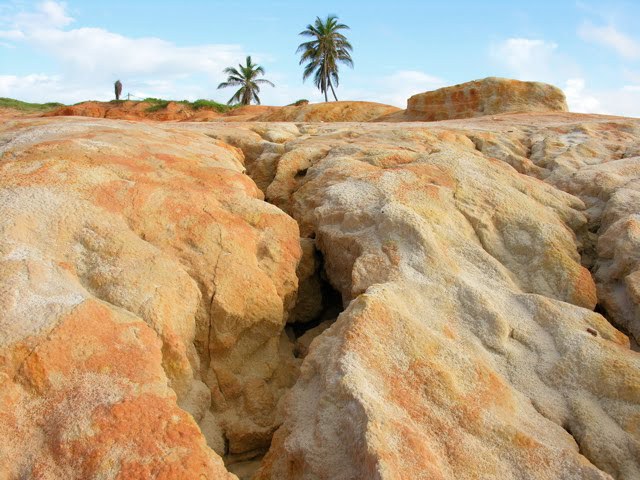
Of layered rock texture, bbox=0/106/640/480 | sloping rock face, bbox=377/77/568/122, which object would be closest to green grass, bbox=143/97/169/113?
sloping rock face, bbox=377/77/568/122

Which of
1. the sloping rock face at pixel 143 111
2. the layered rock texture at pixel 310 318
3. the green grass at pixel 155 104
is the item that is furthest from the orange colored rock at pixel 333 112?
the layered rock texture at pixel 310 318

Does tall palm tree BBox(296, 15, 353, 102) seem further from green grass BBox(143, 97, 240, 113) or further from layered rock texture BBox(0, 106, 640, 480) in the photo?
layered rock texture BBox(0, 106, 640, 480)

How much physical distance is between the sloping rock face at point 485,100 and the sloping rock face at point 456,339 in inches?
523

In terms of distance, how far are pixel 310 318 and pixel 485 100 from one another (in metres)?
16.5

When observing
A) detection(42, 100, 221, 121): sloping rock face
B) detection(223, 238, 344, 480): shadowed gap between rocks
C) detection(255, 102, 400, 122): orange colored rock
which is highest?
detection(255, 102, 400, 122): orange colored rock

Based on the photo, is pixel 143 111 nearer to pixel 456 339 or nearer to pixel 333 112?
pixel 333 112

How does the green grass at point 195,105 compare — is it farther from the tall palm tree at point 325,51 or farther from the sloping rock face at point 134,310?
the sloping rock face at point 134,310

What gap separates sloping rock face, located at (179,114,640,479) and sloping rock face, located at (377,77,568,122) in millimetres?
13278

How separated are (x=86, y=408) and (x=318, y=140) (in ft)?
21.1

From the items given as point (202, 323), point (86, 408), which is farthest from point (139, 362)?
point (202, 323)

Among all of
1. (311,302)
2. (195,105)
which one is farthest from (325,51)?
(311,302)

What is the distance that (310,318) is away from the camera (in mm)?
5953

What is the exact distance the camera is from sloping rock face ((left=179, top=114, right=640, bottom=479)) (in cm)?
339

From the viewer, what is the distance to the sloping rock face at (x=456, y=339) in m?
3.39
